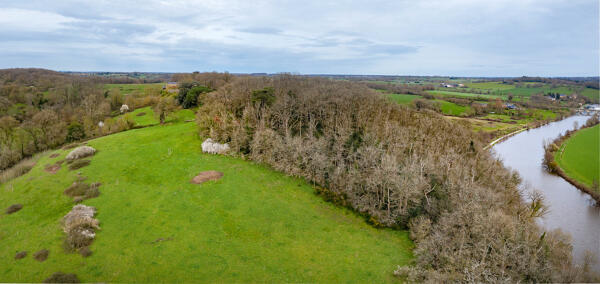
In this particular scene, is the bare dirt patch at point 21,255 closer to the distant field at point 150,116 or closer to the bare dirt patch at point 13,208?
the bare dirt patch at point 13,208

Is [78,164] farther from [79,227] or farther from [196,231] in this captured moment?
[196,231]

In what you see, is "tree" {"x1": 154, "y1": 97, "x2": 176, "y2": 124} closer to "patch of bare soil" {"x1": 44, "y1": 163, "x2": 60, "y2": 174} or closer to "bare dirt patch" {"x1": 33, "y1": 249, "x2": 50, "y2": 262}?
"patch of bare soil" {"x1": 44, "y1": 163, "x2": 60, "y2": 174}

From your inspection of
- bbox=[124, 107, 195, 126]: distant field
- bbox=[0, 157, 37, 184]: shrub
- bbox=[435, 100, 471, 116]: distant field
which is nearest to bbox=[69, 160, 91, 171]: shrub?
bbox=[0, 157, 37, 184]: shrub

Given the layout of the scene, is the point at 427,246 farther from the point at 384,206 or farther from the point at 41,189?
the point at 41,189

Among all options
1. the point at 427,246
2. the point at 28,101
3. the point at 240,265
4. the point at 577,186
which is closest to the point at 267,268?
the point at 240,265

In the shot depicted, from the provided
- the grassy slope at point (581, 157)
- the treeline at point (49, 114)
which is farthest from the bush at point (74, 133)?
the grassy slope at point (581, 157)
